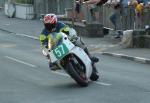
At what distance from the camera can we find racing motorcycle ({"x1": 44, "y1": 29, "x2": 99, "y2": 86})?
43.6ft

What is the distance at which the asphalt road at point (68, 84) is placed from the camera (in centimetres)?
1199

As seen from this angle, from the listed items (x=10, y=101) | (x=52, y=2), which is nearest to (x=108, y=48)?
(x=10, y=101)

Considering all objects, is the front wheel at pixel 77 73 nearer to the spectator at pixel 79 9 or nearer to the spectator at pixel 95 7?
the spectator at pixel 95 7

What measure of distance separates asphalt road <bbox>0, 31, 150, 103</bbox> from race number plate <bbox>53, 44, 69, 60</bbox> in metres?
0.77

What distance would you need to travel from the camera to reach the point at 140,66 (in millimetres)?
17688

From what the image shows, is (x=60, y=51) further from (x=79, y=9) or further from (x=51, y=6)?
(x=51, y=6)

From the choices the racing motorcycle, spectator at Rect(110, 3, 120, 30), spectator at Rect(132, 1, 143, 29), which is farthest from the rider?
spectator at Rect(110, 3, 120, 30)

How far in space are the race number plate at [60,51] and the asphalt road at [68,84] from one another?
772mm

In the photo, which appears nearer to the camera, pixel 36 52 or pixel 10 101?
pixel 10 101

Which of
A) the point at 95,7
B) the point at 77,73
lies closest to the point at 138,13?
the point at 95,7

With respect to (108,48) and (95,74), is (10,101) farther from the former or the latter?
(108,48)

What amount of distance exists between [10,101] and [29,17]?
1587 inches

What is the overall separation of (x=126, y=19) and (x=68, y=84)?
12.0 metres

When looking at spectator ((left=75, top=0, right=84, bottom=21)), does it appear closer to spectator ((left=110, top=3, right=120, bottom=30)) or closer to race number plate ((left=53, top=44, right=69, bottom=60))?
spectator ((left=110, top=3, right=120, bottom=30))
